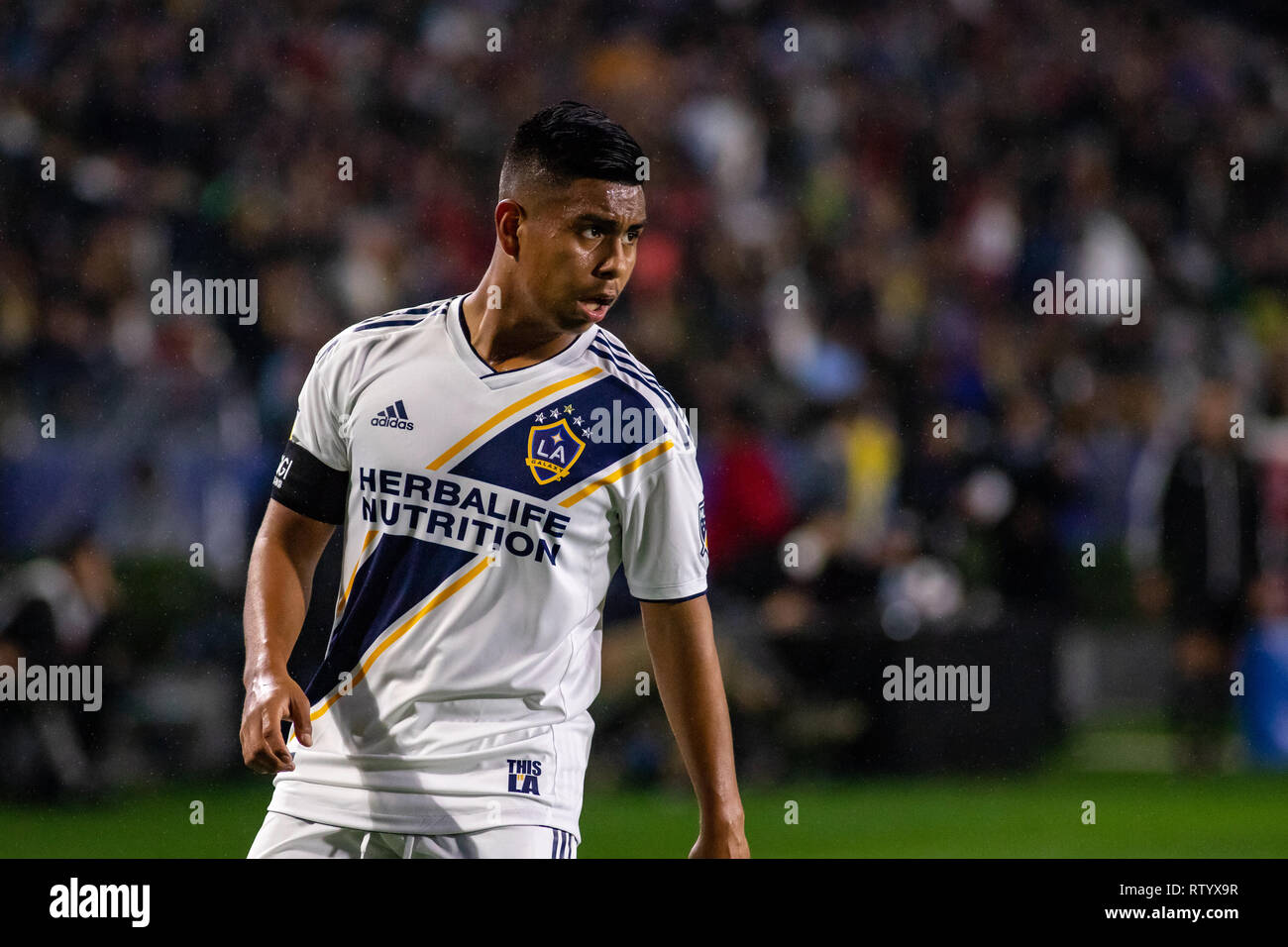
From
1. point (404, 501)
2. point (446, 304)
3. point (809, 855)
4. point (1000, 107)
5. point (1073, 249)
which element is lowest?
point (809, 855)

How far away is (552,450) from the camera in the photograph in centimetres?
297

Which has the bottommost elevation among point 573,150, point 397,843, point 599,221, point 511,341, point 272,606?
point 397,843

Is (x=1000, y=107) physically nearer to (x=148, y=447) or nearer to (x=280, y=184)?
(x=280, y=184)

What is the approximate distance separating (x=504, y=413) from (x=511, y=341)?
0.16 metres

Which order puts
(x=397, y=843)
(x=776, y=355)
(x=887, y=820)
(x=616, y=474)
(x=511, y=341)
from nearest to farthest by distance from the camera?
(x=397, y=843) < (x=616, y=474) < (x=511, y=341) < (x=887, y=820) < (x=776, y=355)

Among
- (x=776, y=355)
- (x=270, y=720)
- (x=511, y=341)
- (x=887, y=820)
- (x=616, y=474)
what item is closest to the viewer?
(x=270, y=720)

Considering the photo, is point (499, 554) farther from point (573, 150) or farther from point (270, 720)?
point (573, 150)

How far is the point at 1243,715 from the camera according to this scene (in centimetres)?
760

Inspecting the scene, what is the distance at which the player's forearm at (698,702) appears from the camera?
2881mm

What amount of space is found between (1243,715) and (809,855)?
2.81 m

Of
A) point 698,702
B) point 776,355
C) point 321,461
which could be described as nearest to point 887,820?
point 776,355

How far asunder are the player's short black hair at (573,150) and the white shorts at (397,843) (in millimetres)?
1268
